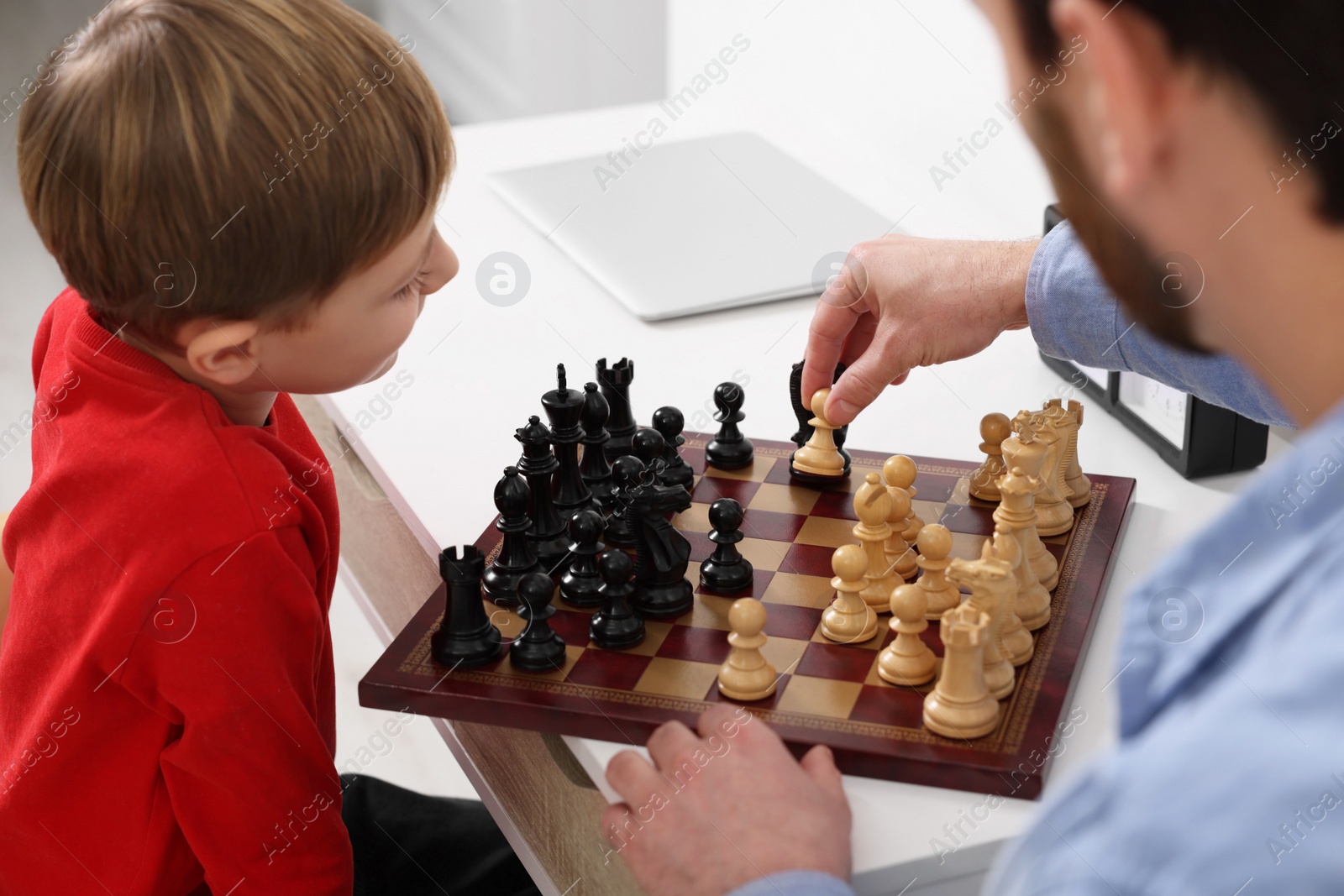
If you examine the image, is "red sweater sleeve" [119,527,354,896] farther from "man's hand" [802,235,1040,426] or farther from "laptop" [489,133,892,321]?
"laptop" [489,133,892,321]

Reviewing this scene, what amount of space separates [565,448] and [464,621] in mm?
288

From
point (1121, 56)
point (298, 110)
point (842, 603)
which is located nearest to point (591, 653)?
point (842, 603)

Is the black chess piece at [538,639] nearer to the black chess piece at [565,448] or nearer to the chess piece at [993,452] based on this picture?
the black chess piece at [565,448]

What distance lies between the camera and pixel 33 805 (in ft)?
3.70

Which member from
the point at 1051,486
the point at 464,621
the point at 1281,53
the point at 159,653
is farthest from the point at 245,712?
the point at 1281,53

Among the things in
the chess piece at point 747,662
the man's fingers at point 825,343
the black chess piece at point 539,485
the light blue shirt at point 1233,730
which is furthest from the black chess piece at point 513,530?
the light blue shirt at point 1233,730

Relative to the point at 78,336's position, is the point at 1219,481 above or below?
above

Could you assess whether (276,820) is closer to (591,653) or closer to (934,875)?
(591,653)

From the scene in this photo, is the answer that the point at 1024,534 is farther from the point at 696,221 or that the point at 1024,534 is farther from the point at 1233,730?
the point at 696,221

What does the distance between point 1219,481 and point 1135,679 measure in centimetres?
81

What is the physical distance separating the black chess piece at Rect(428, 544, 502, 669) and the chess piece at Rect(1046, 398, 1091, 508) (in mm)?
556

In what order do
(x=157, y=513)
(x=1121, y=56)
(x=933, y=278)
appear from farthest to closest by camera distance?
(x=933, y=278)
(x=157, y=513)
(x=1121, y=56)

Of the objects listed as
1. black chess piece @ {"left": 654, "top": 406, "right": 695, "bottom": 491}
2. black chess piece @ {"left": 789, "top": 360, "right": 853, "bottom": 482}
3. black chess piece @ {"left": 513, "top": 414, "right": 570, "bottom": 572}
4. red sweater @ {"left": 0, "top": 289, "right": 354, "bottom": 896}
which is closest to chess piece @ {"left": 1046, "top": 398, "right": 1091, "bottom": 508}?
black chess piece @ {"left": 789, "top": 360, "right": 853, "bottom": 482}

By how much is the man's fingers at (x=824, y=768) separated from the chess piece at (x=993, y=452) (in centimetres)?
40
